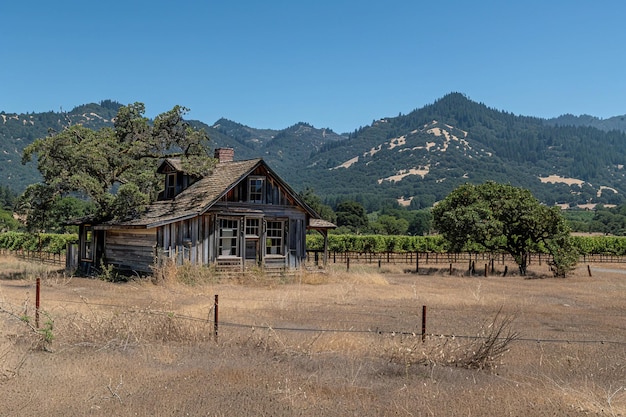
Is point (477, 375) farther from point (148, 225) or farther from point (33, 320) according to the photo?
point (148, 225)

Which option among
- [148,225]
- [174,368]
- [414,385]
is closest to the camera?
[414,385]

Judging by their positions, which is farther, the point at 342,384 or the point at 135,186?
the point at 135,186

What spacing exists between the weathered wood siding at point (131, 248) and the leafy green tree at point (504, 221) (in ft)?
60.0

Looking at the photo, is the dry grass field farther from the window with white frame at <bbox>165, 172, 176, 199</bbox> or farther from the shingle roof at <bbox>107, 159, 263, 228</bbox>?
the window with white frame at <bbox>165, 172, 176, 199</bbox>

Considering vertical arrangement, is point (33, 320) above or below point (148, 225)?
below

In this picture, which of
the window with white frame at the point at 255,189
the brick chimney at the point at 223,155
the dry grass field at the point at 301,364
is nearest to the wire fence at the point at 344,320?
the dry grass field at the point at 301,364

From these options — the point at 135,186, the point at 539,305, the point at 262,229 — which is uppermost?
the point at 135,186

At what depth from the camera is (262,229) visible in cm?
2773

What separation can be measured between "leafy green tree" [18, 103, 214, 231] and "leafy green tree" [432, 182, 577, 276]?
1541 cm

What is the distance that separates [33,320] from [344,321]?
7.06 meters

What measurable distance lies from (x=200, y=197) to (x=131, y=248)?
3.85 m

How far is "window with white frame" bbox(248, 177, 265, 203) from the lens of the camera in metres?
27.5

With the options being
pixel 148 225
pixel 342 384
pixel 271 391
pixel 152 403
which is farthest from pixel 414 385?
pixel 148 225

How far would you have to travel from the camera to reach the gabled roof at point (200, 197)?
25125 mm
